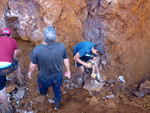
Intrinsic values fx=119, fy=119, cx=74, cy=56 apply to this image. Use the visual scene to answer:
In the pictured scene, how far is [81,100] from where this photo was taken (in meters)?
3.09

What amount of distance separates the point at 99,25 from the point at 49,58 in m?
2.71

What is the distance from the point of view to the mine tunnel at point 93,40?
2998 millimetres

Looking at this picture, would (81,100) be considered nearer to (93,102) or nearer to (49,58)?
(93,102)

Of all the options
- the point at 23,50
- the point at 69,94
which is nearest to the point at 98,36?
the point at 69,94

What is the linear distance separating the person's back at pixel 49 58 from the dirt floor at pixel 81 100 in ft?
3.54

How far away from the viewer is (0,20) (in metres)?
3.11

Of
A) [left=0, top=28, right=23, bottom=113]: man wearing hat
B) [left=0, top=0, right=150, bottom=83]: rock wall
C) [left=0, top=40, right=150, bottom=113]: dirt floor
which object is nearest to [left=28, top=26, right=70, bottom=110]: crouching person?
[left=0, top=28, right=23, bottom=113]: man wearing hat

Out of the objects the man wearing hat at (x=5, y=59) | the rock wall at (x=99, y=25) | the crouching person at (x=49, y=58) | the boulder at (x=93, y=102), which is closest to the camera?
the crouching person at (x=49, y=58)

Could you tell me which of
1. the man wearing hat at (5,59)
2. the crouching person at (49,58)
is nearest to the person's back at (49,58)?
the crouching person at (49,58)

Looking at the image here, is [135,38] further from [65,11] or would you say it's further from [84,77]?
[65,11]

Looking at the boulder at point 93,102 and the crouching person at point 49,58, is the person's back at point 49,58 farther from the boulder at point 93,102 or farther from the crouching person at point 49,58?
the boulder at point 93,102

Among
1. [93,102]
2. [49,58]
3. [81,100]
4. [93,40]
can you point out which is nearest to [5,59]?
[49,58]

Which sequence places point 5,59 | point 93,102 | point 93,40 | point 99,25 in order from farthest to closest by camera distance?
A: point 93,40
point 99,25
point 93,102
point 5,59

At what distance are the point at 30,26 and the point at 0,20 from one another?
76 centimetres
